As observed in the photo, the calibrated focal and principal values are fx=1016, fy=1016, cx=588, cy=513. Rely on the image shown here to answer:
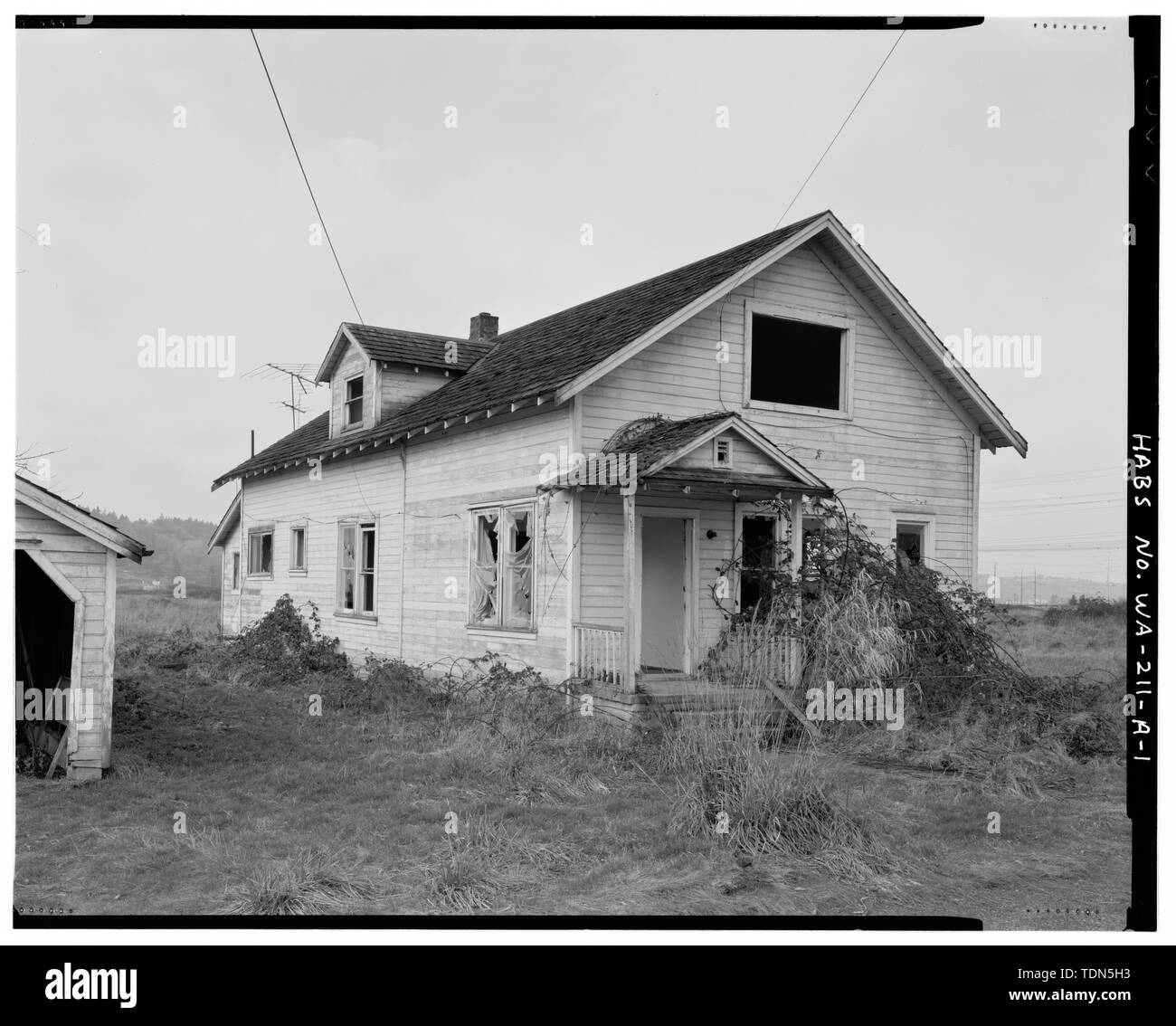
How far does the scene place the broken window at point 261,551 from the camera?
22.7 m

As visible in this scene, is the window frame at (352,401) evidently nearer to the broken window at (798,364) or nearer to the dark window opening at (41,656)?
the broken window at (798,364)

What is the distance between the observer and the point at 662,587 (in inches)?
560

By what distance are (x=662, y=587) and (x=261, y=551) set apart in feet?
40.5

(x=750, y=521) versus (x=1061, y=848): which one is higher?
(x=750, y=521)

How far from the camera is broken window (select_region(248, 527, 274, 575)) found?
2270cm

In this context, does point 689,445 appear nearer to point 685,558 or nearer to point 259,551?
point 685,558

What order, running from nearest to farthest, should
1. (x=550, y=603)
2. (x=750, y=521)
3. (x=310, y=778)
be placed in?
(x=310, y=778), (x=550, y=603), (x=750, y=521)

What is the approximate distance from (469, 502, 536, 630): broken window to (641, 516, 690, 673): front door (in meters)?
1.61

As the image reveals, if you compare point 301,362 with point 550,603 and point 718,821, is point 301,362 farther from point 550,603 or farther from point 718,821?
point 718,821

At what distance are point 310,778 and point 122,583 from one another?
3067cm

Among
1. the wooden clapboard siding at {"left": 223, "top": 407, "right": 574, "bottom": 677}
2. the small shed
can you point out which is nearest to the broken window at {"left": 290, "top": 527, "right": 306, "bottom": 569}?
the wooden clapboard siding at {"left": 223, "top": 407, "right": 574, "bottom": 677}

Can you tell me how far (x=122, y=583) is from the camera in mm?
37062

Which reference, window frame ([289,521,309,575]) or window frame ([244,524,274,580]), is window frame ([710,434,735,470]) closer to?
window frame ([289,521,309,575])
